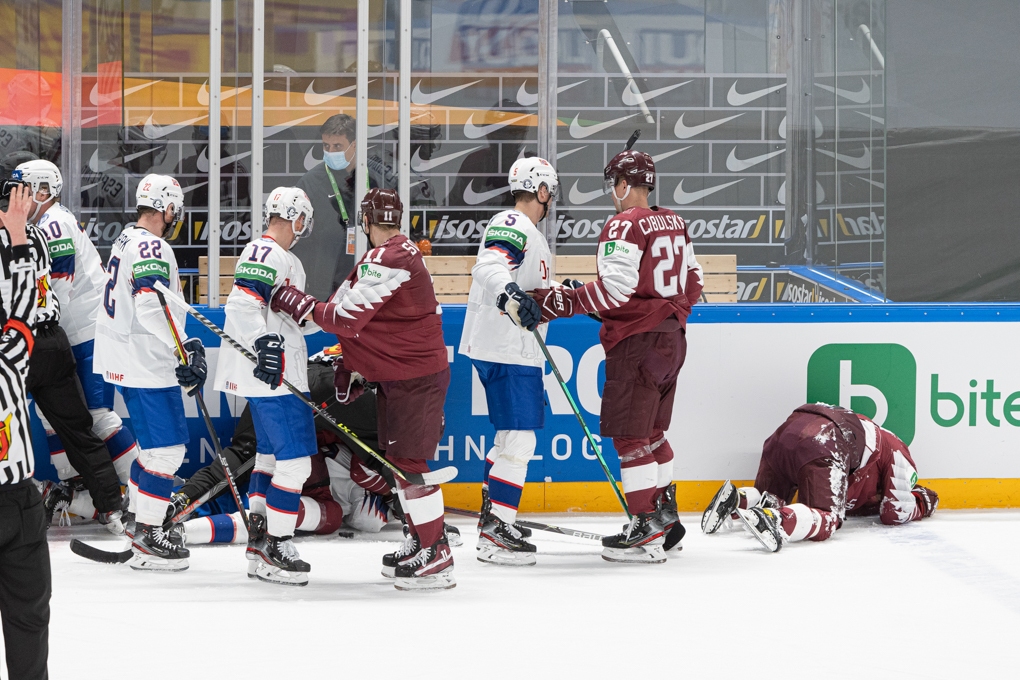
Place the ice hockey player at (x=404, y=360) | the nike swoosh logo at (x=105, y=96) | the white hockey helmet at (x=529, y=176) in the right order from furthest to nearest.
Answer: the nike swoosh logo at (x=105, y=96), the white hockey helmet at (x=529, y=176), the ice hockey player at (x=404, y=360)

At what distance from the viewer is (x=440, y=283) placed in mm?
5359

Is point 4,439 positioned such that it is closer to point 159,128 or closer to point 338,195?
point 338,195

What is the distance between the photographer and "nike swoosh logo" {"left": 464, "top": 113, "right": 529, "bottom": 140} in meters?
5.42

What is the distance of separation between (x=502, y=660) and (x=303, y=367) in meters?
1.53

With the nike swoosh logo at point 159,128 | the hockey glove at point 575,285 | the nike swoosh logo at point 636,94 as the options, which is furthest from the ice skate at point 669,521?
the nike swoosh logo at point 159,128

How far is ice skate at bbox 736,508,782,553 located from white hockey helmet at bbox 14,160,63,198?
311cm

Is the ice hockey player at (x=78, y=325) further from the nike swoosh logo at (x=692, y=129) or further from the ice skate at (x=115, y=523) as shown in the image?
the nike swoosh logo at (x=692, y=129)

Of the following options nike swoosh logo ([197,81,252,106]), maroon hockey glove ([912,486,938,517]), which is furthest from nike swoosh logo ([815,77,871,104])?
nike swoosh logo ([197,81,252,106])

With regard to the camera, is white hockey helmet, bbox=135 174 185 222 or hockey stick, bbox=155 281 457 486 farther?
white hockey helmet, bbox=135 174 185 222

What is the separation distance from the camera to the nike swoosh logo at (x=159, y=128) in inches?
208

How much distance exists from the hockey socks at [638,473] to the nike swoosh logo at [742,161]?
247cm

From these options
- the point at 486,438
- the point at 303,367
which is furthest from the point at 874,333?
the point at 303,367

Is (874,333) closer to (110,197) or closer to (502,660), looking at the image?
(502,660)

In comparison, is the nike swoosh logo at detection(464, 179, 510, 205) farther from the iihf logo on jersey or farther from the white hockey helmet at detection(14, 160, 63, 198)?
the iihf logo on jersey
